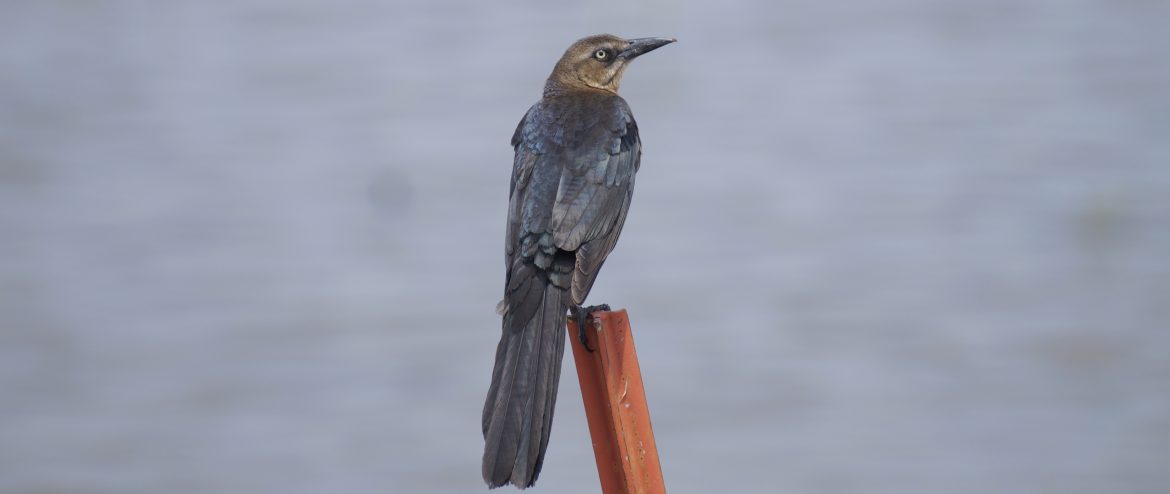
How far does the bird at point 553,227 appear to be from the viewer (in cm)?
297

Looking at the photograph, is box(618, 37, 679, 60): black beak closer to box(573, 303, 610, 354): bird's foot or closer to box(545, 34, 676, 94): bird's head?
box(545, 34, 676, 94): bird's head

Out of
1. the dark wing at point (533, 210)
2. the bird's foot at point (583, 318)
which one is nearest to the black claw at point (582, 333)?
the bird's foot at point (583, 318)

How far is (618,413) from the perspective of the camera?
254 cm

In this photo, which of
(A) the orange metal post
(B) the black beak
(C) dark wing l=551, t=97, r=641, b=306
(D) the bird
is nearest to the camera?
(A) the orange metal post

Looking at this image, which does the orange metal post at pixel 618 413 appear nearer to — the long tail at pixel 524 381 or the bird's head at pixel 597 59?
the long tail at pixel 524 381

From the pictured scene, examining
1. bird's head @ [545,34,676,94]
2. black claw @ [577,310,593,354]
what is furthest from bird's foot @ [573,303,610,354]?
bird's head @ [545,34,676,94]

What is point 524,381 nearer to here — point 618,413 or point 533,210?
point 618,413

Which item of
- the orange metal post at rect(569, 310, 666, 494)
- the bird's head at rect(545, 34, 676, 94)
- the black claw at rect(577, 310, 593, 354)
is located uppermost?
the bird's head at rect(545, 34, 676, 94)

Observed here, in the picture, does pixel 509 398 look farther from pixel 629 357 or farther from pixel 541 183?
pixel 541 183

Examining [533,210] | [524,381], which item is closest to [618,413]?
[524,381]

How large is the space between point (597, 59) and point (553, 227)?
146cm

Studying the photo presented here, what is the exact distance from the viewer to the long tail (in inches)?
114

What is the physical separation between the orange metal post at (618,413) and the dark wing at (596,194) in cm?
79

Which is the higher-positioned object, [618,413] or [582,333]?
[582,333]
